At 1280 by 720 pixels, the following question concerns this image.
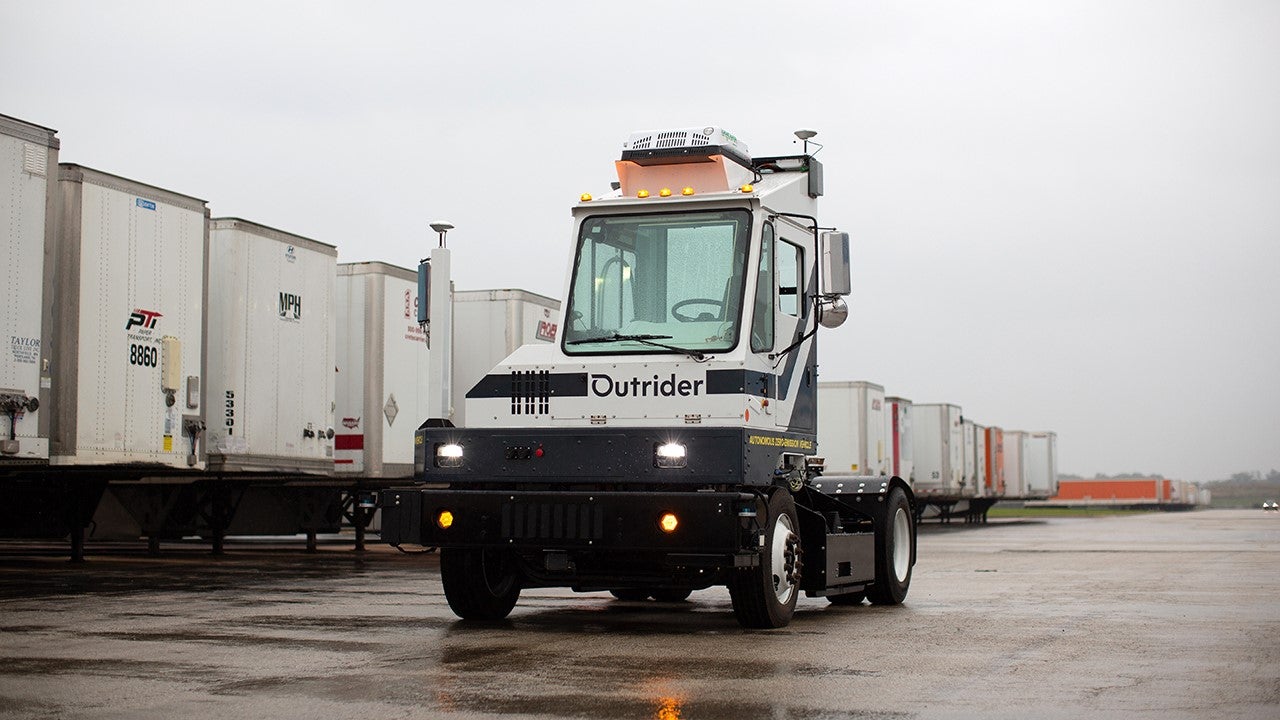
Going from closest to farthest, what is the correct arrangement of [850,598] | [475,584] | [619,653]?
[619,653] < [475,584] < [850,598]

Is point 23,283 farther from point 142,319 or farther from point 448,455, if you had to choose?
point 448,455

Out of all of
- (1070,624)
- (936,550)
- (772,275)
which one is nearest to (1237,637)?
(1070,624)

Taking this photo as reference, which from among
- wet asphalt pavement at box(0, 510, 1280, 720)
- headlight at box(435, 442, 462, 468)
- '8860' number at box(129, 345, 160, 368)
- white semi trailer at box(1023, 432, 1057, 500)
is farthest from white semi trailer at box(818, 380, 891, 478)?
white semi trailer at box(1023, 432, 1057, 500)

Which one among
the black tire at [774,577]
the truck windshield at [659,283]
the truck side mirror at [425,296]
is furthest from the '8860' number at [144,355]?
the black tire at [774,577]

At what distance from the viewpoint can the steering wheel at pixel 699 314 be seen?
34.1 ft

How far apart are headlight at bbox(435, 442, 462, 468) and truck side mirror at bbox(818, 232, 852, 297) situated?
298cm

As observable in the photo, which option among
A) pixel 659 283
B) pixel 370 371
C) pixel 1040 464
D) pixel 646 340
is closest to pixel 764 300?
pixel 659 283

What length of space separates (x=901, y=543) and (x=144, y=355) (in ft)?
29.3

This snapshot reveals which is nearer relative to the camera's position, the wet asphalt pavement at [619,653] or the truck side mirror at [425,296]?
the wet asphalt pavement at [619,653]

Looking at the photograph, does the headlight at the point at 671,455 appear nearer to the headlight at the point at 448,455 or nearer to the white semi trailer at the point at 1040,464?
the headlight at the point at 448,455

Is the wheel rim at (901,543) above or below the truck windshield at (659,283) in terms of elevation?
below

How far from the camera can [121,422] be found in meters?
16.2

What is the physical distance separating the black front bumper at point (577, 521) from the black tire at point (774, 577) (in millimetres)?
363

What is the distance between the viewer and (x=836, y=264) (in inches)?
420
